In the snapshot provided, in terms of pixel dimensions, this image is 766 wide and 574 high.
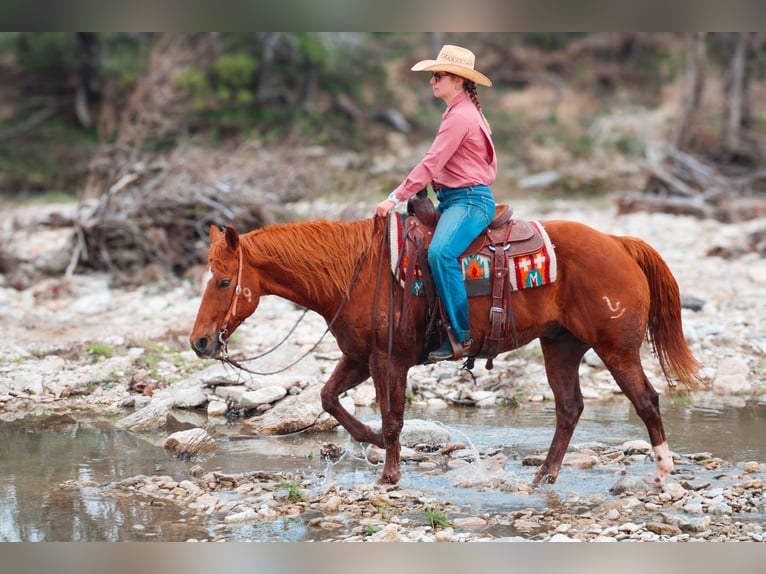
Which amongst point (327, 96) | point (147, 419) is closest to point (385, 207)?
point (147, 419)

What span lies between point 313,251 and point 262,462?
1.67 m

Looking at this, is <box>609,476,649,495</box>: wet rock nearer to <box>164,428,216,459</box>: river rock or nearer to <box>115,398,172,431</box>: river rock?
<box>164,428,216,459</box>: river rock

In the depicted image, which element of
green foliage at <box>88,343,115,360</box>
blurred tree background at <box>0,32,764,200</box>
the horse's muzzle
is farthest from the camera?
blurred tree background at <box>0,32,764,200</box>

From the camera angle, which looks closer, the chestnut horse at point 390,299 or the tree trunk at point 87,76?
the chestnut horse at point 390,299

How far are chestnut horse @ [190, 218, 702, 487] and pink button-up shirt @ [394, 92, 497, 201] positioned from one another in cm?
43

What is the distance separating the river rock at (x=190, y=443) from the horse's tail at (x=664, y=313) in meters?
3.20

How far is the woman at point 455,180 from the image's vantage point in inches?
231

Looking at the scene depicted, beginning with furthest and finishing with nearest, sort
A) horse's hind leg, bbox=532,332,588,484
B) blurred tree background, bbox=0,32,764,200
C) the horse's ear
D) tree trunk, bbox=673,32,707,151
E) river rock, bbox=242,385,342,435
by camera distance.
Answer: blurred tree background, bbox=0,32,764,200 → tree trunk, bbox=673,32,707,151 → river rock, bbox=242,385,342,435 → horse's hind leg, bbox=532,332,588,484 → the horse's ear

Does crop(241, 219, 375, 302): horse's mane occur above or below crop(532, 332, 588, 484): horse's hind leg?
above

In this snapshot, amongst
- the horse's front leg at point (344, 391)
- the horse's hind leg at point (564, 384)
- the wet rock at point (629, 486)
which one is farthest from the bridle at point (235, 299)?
the wet rock at point (629, 486)

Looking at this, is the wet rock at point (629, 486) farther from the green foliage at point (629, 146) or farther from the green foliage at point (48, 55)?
the green foliage at point (48, 55)

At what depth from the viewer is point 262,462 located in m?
6.76

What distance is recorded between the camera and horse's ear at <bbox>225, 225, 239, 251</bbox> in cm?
564

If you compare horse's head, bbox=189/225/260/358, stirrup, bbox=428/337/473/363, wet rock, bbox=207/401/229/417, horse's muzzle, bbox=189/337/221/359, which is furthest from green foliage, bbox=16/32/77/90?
stirrup, bbox=428/337/473/363
